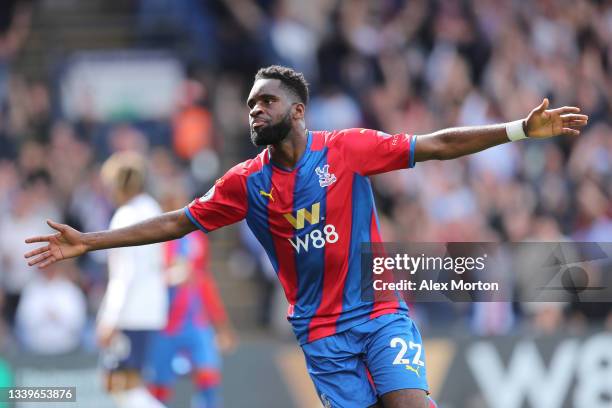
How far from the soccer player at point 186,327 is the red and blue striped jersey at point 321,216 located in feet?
14.3

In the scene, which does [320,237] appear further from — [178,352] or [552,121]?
[178,352]

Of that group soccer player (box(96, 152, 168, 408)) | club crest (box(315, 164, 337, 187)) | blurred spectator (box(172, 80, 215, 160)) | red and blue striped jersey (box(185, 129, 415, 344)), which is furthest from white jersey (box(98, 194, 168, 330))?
blurred spectator (box(172, 80, 215, 160))

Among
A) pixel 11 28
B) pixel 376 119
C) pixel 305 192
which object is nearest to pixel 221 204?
pixel 305 192

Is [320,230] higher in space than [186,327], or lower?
lower

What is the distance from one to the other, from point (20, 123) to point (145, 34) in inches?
104

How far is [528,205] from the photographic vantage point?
48.2 feet

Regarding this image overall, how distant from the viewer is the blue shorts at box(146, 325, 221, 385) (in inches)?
456

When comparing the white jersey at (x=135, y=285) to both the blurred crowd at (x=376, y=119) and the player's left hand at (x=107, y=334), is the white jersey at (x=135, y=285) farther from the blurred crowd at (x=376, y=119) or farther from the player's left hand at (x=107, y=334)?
the blurred crowd at (x=376, y=119)

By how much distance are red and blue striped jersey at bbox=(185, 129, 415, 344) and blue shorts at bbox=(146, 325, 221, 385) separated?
14.9 feet

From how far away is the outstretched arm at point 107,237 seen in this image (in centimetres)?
702

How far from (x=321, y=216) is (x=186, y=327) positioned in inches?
194

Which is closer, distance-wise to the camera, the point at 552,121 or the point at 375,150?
the point at 552,121

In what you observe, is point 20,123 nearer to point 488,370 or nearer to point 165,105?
point 165,105

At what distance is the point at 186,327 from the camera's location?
38.5 feet
